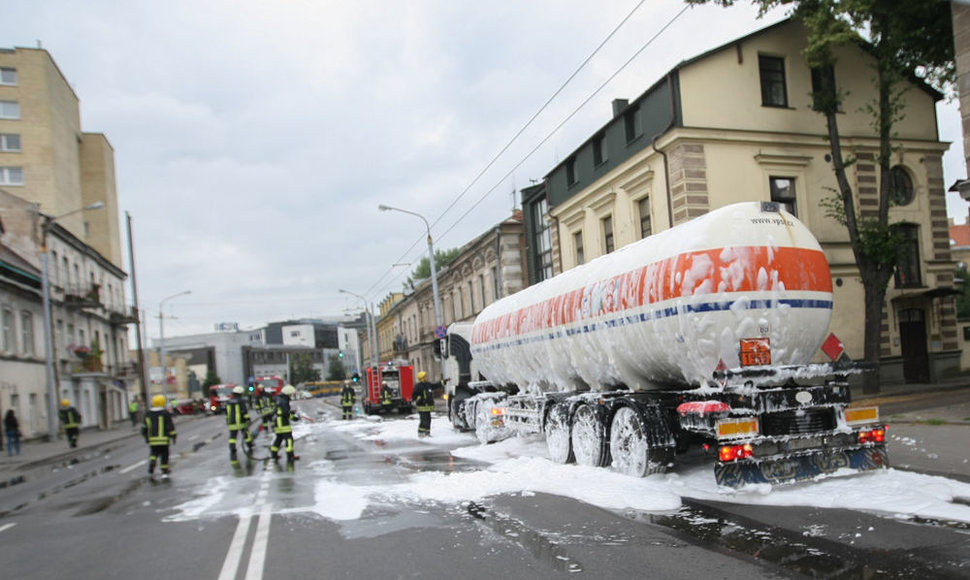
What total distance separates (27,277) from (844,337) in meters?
33.3

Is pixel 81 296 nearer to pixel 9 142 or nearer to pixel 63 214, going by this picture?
pixel 63 214

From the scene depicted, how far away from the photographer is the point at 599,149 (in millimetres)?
25875

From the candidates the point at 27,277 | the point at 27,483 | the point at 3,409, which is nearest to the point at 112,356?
the point at 27,277

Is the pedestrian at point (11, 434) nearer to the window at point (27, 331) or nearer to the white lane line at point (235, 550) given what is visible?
the window at point (27, 331)

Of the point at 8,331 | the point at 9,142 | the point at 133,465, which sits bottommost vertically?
the point at 133,465

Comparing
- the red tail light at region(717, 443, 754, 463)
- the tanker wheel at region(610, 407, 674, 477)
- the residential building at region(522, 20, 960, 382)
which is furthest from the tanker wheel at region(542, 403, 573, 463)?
the residential building at region(522, 20, 960, 382)

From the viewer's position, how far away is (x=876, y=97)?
23.3 metres

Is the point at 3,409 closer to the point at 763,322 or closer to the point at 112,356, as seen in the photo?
the point at 112,356

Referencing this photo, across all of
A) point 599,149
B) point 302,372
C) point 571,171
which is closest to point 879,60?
point 599,149

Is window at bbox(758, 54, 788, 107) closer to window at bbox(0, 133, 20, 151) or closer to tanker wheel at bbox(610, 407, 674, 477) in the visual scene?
tanker wheel at bbox(610, 407, 674, 477)

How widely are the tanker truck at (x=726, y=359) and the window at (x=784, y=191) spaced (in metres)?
13.5

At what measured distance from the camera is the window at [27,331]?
32.6 m

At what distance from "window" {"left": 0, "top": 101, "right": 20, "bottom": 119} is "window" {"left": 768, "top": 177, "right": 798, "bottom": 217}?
4110 cm

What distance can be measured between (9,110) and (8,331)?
1782 cm
